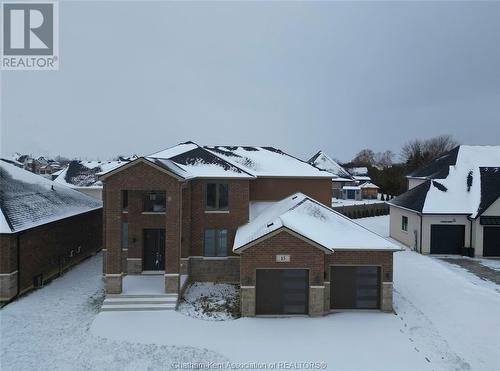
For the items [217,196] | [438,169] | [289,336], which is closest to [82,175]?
[217,196]

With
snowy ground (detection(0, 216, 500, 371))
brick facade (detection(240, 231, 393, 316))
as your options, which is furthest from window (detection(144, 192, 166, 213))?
brick facade (detection(240, 231, 393, 316))

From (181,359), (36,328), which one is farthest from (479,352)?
(36,328)

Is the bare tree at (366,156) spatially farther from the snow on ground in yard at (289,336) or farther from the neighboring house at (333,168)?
the snow on ground in yard at (289,336)

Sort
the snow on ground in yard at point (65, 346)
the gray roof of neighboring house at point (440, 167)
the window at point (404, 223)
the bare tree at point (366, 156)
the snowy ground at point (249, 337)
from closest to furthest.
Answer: the snow on ground in yard at point (65, 346), the snowy ground at point (249, 337), the window at point (404, 223), the gray roof of neighboring house at point (440, 167), the bare tree at point (366, 156)

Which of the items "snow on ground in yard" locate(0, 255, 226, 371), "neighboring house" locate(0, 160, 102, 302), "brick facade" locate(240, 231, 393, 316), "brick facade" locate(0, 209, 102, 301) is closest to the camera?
"snow on ground in yard" locate(0, 255, 226, 371)

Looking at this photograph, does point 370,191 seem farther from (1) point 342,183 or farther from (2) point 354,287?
(2) point 354,287

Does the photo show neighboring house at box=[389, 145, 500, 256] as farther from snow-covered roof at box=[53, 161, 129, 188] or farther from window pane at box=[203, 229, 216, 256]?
snow-covered roof at box=[53, 161, 129, 188]

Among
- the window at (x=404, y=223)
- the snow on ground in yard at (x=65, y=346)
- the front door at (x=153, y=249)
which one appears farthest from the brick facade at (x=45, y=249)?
the window at (x=404, y=223)
